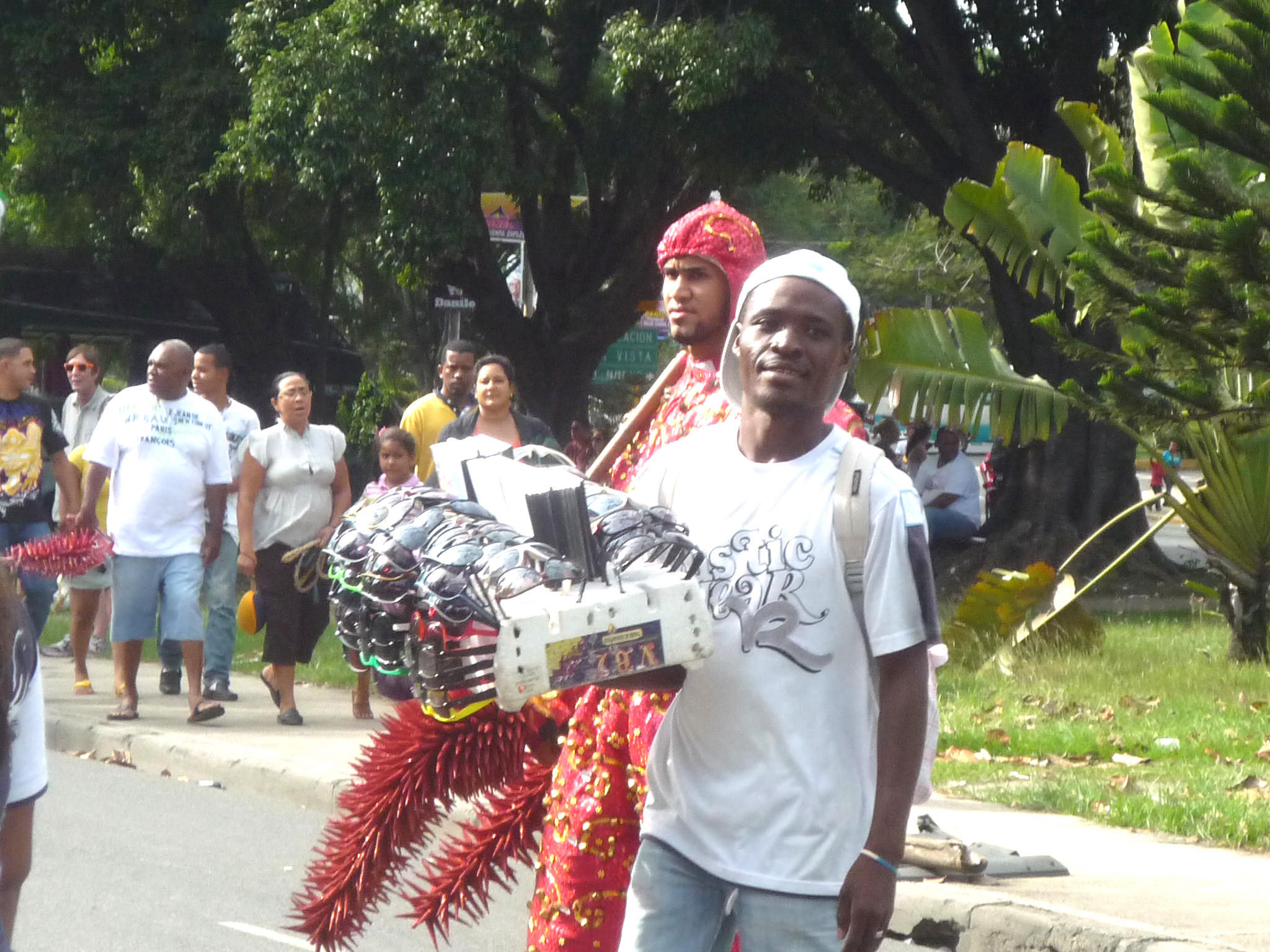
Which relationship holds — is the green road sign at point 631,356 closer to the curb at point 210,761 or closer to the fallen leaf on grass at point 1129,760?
the curb at point 210,761

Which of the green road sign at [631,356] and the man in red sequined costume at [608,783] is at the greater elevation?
the green road sign at [631,356]

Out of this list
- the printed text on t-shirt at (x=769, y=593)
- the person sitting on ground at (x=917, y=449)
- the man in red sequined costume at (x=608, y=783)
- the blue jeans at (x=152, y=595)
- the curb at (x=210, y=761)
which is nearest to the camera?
the printed text on t-shirt at (x=769, y=593)

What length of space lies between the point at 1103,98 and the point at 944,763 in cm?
1124

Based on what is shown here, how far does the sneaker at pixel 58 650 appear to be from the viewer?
12352 mm

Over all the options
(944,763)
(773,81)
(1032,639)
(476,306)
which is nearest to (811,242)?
(476,306)

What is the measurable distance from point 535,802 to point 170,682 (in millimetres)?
6941

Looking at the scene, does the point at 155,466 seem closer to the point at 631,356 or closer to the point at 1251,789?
the point at 1251,789

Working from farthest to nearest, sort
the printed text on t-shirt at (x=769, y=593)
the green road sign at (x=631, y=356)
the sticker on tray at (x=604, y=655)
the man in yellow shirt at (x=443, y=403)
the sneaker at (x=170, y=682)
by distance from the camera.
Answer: the green road sign at (x=631, y=356), the sneaker at (x=170, y=682), the man in yellow shirt at (x=443, y=403), the printed text on t-shirt at (x=769, y=593), the sticker on tray at (x=604, y=655)

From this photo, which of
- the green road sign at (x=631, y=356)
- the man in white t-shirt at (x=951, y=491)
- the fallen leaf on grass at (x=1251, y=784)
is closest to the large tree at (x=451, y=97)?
the man in white t-shirt at (x=951, y=491)

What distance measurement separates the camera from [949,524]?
59.2 ft

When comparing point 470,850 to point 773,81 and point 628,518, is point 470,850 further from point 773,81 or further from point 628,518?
point 773,81

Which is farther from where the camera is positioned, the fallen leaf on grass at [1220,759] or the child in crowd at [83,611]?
the child in crowd at [83,611]

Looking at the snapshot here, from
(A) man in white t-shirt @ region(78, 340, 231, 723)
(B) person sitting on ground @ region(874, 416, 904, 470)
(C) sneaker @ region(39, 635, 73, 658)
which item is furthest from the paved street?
(B) person sitting on ground @ region(874, 416, 904, 470)

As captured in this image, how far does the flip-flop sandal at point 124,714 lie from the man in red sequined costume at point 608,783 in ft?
19.9
